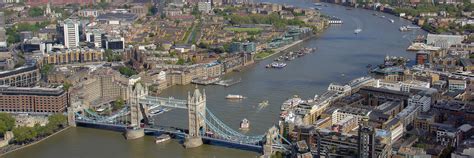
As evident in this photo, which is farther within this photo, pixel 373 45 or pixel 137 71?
pixel 373 45

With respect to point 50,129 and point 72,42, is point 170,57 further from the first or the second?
point 50,129

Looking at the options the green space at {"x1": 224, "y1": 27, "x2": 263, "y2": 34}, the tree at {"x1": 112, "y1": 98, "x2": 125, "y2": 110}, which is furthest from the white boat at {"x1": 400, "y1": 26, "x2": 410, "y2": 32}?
the tree at {"x1": 112, "y1": 98, "x2": 125, "y2": 110}

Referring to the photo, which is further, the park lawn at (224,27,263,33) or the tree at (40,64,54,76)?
the park lawn at (224,27,263,33)

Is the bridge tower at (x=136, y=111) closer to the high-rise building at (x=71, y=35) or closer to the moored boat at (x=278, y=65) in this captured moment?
the moored boat at (x=278, y=65)

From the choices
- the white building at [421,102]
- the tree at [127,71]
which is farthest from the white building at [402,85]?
the tree at [127,71]

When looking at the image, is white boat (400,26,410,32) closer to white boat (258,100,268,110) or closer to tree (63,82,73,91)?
white boat (258,100,268,110)

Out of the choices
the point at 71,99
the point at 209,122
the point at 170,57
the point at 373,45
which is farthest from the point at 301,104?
the point at 373,45
